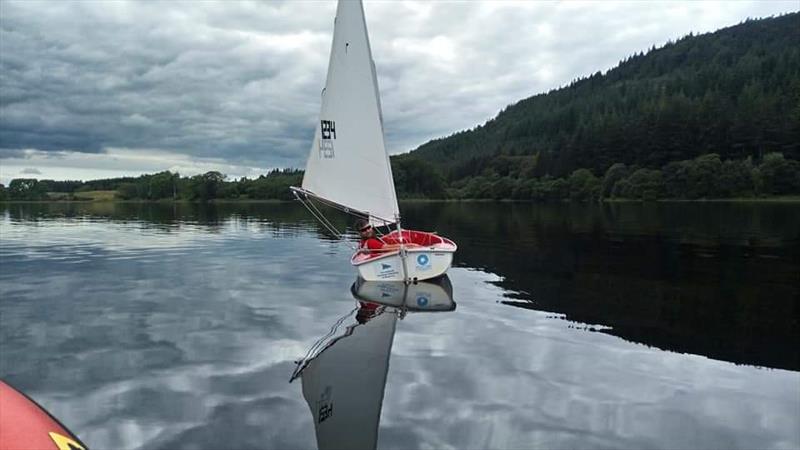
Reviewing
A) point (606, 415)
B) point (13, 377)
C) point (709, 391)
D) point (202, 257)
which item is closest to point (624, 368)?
point (709, 391)

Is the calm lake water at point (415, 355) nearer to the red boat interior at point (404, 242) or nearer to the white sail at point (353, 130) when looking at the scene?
the red boat interior at point (404, 242)

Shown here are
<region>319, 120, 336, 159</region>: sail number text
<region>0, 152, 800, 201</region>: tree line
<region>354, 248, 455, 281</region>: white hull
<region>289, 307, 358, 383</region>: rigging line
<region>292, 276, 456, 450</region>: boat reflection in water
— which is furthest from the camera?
<region>0, 152, 800, 201</region>: tree line

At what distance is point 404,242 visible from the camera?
23281 millimetres

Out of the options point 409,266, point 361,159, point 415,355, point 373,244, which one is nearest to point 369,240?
point 373,244

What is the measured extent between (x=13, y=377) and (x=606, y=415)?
12.0 metres

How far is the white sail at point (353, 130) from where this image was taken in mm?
22688

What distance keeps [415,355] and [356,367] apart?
164cm

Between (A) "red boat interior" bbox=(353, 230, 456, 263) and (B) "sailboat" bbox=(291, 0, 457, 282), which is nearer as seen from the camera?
(A) "red boat interior" bbox=(353, 230, 456, 263)

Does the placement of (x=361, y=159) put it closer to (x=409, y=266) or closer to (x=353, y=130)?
(x=353, y=130)

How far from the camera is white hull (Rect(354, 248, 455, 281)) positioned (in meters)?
21.7

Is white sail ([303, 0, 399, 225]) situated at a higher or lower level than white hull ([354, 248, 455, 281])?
higher

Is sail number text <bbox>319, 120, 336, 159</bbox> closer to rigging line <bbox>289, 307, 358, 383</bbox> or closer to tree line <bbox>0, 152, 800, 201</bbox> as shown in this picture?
rigging line <bbox>289, 307, 358, 383</bbox>

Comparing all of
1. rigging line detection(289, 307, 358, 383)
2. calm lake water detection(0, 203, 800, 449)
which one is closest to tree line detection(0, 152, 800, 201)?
calm lake water detection(0, 203, 800, 449)

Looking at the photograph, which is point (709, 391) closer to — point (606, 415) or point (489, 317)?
point (606, 415)
